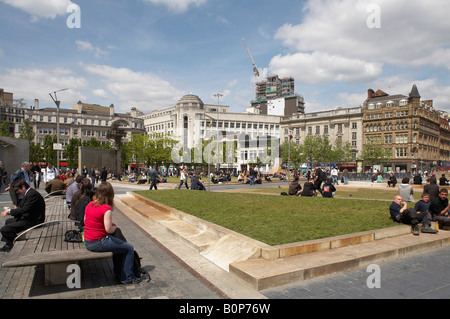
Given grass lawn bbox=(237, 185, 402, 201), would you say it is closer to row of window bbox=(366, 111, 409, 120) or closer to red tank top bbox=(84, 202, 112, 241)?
red tank top bbox=(84, 202, 112, 241)

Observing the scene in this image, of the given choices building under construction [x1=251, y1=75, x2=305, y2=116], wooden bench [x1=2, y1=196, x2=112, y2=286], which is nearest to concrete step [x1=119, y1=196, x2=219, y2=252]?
wooden bench [x1=2, y1=196, x2=112, y2=286]

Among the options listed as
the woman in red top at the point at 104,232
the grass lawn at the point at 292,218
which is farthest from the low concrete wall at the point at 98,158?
the woman in red top at the point at 104,232

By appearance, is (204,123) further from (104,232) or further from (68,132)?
(104,232)

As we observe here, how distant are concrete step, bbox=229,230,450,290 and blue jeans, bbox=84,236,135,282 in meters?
1.78

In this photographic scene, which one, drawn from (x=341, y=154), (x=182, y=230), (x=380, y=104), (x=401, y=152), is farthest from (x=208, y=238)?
(x=380, y=104)

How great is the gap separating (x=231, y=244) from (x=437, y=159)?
310 feet

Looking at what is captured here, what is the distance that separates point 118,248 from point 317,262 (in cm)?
349

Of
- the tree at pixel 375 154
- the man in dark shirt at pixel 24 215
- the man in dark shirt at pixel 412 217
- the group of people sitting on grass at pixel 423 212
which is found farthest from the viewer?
the tree at pixel 375 154

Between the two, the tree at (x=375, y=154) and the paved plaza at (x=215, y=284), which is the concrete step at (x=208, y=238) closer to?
the paved plaza at (x=215, y=284)

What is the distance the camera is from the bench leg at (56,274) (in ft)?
15.5

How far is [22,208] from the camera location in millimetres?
6469

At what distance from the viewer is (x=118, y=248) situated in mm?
5004
